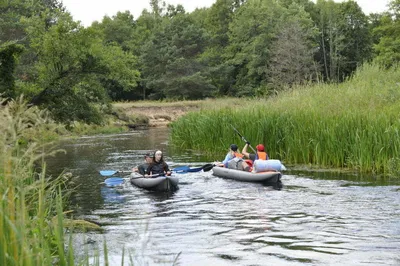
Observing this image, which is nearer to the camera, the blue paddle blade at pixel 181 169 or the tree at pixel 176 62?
the blue paddle blade at pixel 181 169

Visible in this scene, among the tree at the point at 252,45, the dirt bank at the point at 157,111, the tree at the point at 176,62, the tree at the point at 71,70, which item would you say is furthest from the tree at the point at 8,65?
the tree at the point at 252,45

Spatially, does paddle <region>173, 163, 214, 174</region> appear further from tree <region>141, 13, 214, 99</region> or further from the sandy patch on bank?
tree <region>141, 13, 214, 99</region>

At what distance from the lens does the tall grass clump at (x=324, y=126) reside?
14562 millimetres

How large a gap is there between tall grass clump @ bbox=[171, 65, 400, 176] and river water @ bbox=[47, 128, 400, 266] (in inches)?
42.8

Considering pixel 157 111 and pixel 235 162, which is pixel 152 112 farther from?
pixel 235 162

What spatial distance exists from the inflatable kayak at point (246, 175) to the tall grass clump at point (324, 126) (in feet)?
7.94

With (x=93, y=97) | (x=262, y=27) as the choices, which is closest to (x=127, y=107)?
(x=262, y=27)

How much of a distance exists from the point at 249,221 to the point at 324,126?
6784 mm

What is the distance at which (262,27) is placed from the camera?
60.5 meters

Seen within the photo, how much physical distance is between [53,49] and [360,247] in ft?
51.0

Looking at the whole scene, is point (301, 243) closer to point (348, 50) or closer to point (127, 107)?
point (127, 107)

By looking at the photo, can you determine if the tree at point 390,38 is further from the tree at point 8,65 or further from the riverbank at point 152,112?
the tree at point 8,65

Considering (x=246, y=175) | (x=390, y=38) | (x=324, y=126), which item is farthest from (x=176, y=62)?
(x=246, y=175)

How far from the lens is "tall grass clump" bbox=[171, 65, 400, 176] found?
14.6 meters
